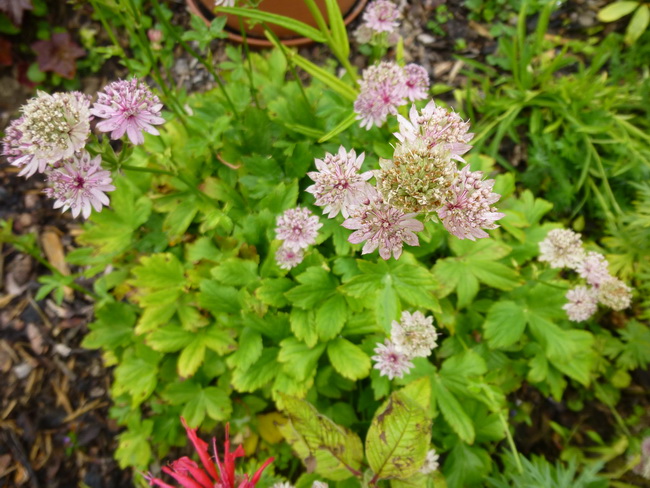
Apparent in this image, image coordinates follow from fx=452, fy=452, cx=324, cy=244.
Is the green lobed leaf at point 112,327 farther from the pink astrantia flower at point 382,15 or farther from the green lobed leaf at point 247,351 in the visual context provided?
the pink astrantia flower at point 382,15

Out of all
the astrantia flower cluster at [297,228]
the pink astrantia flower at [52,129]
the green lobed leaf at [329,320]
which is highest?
the pink astrantia flower at [52,129]

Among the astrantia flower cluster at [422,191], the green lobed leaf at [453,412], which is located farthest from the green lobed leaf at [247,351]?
the astrantia flower cluster at [422,191]

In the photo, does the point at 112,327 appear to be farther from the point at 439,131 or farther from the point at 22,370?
the point at 439,131

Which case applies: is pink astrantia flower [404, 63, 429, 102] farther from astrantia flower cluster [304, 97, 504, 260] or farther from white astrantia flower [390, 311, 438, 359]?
white astrantia flower [390, 311, 438, 359]

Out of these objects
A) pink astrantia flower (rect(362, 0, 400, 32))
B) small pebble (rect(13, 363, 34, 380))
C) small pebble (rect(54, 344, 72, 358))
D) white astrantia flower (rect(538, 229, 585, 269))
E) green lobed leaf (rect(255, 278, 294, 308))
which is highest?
pink astrantia flower (rect(362, 0, 400, 32))

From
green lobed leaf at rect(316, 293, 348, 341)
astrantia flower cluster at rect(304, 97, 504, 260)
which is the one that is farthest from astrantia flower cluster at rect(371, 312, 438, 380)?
astrantia flower cluster at rect(304, 97, 504, 260)

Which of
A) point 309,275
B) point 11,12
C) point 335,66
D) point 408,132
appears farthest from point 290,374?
point 11,12

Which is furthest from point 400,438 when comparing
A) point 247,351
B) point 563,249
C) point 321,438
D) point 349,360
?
point 563,249
